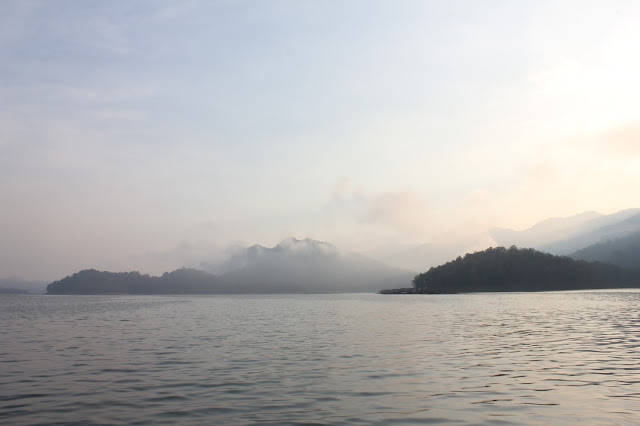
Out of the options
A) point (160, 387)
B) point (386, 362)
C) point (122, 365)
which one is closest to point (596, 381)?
point (386, 362)

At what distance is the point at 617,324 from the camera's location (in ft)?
215

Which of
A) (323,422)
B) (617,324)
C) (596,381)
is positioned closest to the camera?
(323,422)

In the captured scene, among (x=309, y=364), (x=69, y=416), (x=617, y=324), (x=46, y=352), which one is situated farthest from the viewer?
(x=617, y=324)

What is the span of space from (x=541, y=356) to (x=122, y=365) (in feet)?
97.7

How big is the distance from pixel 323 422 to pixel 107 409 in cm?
1011

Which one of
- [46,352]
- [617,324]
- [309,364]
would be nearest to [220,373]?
[309,364]

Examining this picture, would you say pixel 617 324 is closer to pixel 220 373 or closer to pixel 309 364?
pixel 309 364

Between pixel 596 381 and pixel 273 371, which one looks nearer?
pixel 596 381

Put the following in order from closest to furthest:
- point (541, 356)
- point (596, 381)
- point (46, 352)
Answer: point (596, 381) → point (541, 356) → point (46, 352)

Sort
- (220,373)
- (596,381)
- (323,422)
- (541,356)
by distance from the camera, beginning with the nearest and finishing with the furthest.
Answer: (323,422)
(596,381)
(220,373)
(541,356)

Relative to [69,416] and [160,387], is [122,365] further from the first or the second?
[69,416]

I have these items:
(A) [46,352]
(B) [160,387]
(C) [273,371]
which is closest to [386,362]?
(C) [273,371]

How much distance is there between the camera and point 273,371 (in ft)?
110

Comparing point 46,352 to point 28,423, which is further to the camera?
point 46,352
